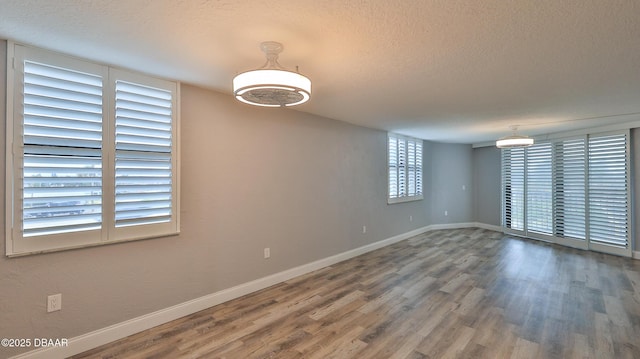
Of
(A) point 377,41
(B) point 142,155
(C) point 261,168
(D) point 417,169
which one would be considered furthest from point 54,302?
(D) point 417,169

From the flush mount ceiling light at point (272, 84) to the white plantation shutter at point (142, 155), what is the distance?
1120mm

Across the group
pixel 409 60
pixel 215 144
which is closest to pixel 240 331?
pixel 215 144

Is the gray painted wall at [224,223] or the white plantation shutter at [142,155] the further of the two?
the white plantation shutter at [142,155]

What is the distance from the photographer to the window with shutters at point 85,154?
6.62ft

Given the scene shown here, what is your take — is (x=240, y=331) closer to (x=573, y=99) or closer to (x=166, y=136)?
(x=166, y=136)

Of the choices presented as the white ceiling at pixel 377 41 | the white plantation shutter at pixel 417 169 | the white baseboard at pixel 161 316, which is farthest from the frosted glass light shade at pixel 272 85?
the white plantation shutter at pixel 417 169

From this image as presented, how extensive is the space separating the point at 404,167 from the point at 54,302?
19.1 ft

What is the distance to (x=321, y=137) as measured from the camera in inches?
170

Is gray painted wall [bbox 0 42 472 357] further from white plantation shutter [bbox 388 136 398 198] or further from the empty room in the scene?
white plantation shutter [bbox 388 136 398 198]

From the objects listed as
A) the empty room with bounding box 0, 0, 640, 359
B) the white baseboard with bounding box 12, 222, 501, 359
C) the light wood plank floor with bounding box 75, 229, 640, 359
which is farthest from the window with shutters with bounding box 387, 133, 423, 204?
the white baseboard with bounding box 12, 222, 501, 359

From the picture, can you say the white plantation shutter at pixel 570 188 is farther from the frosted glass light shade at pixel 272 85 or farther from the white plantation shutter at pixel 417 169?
the frosted glass light shade at pixel 272 85

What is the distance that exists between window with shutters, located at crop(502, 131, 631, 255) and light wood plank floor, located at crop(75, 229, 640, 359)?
81 centimetres

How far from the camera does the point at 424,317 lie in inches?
111

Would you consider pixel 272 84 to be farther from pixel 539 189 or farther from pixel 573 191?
pixel 539 189
